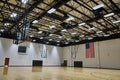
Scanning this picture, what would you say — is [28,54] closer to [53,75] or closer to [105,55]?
[105,55]

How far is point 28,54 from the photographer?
25.0 meters

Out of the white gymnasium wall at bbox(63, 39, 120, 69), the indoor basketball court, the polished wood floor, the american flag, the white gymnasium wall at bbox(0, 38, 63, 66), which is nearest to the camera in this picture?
the polished wood floor

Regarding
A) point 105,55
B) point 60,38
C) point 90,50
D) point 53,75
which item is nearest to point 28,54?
point 60,38

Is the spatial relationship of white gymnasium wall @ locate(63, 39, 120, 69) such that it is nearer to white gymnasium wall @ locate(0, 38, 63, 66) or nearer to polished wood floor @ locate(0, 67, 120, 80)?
white gymnasium wall @ locate(0, 38, 63, 66)

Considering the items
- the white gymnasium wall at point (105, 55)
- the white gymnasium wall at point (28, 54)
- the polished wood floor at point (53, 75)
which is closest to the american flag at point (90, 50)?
the white gymnasium wall at point (105, 55)

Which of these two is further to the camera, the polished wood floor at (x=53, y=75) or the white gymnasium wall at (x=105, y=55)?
the white gymnasium wall at (x=105, y=55)

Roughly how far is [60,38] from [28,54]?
7.81m

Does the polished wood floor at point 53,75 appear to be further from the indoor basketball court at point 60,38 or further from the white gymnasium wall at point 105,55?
the white gymnasium wall at point 105,55

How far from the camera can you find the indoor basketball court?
10.9 m

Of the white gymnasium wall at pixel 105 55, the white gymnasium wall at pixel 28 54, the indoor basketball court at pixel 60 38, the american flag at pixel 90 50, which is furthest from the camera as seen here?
the american flag at pixel 90 50

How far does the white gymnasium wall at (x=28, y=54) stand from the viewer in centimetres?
2199

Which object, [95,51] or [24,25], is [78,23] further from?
[95,51]

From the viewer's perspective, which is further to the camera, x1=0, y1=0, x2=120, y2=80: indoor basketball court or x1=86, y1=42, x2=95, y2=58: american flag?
x1=86, y1=42, x2=95, y2=58: american flag

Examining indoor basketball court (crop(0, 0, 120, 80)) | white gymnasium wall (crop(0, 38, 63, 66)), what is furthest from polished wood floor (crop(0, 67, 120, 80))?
white gymnasium wall (crop(0, 38, 63, 66))
